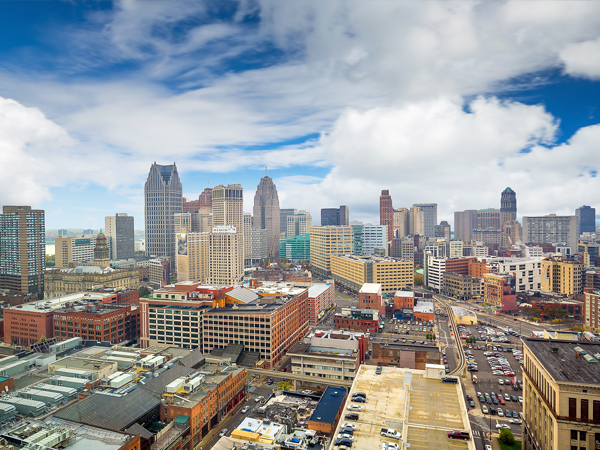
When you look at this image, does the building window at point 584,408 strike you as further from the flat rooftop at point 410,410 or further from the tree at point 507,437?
the tree at point 507,437

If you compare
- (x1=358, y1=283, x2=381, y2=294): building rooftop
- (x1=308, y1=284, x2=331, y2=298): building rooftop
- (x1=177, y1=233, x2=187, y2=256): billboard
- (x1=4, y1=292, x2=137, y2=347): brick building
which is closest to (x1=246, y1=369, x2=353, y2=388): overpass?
(x1=308, y1=284, x2=331, y2=298): building rooftop

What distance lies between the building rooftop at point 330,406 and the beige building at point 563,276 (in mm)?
113161

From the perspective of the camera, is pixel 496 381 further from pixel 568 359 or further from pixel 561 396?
pixel 561 396

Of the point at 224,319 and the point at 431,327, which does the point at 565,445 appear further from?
the point at 431,327

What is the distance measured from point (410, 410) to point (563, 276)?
121 meters

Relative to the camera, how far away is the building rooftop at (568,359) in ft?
126

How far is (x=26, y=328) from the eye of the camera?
311ft

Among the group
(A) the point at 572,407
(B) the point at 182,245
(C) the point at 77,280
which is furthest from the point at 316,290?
(C) the point at 77,280

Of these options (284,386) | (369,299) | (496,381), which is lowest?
(496,381)

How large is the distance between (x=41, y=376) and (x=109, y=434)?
92.8 ft

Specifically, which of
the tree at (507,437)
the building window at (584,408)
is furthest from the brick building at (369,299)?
the building window at (584,408)

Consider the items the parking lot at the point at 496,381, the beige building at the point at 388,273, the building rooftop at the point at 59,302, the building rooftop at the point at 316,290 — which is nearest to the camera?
the parking lot at the point at 496,381

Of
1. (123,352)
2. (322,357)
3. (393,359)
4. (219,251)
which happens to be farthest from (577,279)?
(123,352)

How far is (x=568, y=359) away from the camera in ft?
142
